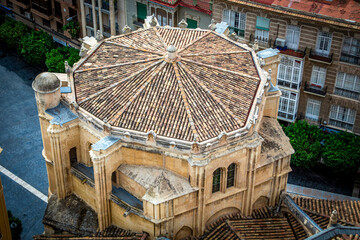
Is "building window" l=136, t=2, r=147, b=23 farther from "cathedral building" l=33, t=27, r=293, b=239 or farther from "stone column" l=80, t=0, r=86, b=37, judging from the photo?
"cathedral building" l=33, t=27, r=293, b=239

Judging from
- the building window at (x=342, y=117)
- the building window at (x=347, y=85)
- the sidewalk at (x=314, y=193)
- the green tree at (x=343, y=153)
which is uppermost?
the building window at (x=347, y=85)

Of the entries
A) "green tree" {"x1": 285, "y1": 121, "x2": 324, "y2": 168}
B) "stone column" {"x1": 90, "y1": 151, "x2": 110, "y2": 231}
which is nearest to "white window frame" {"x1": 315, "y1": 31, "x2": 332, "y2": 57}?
"green tree" {"x1": 285, "y1": 121, "x2": 324, "y2": 168}

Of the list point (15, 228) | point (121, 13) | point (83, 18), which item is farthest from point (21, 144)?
point (121, 13)

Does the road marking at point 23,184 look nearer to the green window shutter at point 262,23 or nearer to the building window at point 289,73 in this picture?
the building window at point 289,73

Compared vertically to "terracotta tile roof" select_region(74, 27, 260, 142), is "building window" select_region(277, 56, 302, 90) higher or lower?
lower

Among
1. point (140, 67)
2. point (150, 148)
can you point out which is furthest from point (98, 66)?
point (150, 148)

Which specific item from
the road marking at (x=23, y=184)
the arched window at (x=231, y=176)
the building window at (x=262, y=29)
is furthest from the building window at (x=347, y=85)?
the road marking at (x=23, y=184)

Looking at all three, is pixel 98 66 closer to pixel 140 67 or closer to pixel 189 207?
pixel 140 67
